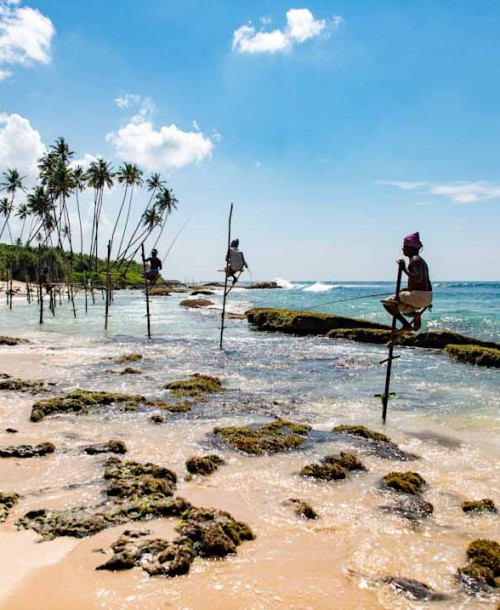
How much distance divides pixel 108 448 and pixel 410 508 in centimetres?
435

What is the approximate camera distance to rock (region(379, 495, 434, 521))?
5.54 metres

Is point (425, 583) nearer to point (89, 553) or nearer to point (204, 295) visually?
point (89, 553)

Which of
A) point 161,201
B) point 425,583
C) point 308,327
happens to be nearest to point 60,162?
point 161,201

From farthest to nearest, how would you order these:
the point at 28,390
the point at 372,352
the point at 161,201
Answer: the point at 161,201
the point at 372,352
the point at 28,390

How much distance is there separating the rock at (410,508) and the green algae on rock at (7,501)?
417cm

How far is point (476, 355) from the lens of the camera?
57.3 feet

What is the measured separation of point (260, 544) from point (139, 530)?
121 centimetres

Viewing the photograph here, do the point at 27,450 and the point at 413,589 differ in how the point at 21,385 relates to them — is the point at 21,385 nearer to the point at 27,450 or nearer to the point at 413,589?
the point at 27,450

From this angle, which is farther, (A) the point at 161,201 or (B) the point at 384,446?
(A) the point at 161,201

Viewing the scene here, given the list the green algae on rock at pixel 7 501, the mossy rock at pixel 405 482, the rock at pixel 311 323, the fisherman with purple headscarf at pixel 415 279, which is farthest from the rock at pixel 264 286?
the green algae on rock at pixel 7 501

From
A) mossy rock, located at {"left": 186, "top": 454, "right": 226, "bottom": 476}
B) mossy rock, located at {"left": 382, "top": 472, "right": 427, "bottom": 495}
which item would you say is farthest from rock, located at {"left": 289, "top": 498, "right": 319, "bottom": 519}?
mossy rock, located at {"left": 186, "top": 454, "right": 226, "bottom": 476}

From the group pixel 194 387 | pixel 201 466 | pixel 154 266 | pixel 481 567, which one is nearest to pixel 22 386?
pixel 194 387

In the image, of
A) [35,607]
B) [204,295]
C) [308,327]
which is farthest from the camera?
[204,295]

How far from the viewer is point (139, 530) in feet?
15.6
